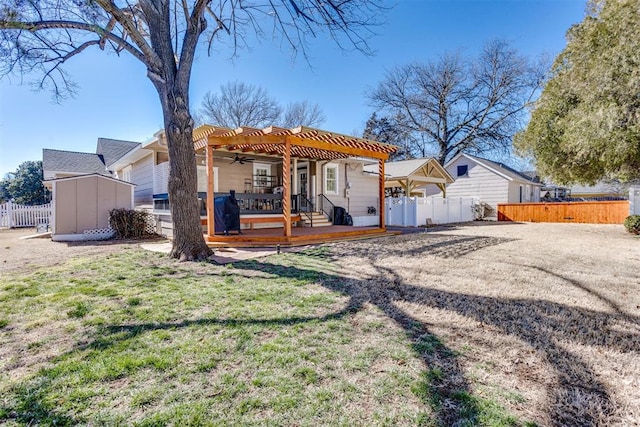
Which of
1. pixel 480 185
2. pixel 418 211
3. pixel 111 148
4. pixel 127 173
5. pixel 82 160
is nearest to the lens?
pixel 418 211

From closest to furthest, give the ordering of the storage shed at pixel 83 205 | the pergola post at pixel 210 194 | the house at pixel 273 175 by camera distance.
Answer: the pergola post at pixel 210 194 → the house at pixel 273 175 → the storage shed at pixel 83 205

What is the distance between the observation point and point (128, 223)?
1067 centimetres

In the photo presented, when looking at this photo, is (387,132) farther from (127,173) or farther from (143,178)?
(143,178)

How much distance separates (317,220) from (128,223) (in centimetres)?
660

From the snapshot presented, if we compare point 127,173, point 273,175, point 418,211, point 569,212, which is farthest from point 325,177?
point 569,212

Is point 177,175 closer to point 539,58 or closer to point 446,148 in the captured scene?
point 446,148

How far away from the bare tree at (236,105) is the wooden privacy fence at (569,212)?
21478 mm

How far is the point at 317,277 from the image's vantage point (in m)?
4.75

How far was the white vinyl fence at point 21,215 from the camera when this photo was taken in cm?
1593

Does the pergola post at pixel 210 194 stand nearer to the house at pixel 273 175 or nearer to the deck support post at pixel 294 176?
the house at pixel 273 175

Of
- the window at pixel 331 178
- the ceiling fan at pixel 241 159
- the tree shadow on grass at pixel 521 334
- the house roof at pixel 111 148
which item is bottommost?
the tree shadow on grass at pixel 521 334

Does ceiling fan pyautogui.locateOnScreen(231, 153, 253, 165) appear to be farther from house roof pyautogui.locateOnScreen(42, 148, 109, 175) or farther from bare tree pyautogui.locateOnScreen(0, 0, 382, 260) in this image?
house roof pyautogui.locateOnScreen(42, 148, 109, 175)

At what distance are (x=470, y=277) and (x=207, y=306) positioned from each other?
12.5 feet

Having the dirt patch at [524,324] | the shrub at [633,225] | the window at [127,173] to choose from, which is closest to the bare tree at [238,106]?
the window at [127,173]
